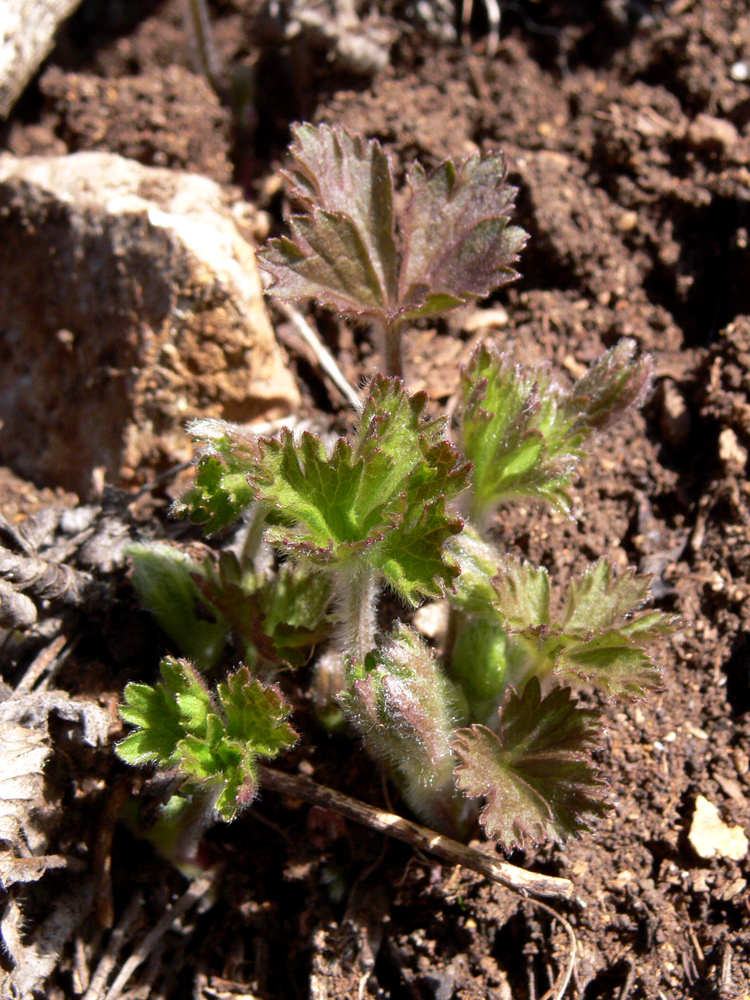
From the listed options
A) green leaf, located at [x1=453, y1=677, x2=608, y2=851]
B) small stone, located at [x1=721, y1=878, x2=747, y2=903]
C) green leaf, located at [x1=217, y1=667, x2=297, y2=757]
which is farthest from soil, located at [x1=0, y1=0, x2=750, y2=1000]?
green leaf, located at [x1=217, y1=667, x2=297, y2=757]

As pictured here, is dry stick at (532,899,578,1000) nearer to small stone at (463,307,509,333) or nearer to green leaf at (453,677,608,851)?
green leaf at (453,677,608,851)

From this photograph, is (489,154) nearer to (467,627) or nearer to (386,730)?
(467,627)

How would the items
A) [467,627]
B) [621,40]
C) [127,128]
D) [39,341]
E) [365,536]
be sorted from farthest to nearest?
[621,40] → [127,128] → [39,341] → [467,627] → [365,536]

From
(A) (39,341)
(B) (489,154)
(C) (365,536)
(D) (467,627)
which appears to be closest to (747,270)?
(B) (489,154)

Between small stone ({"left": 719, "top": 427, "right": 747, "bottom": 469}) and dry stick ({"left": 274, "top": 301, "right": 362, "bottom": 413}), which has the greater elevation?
dry stick ({"left": 274, "top": 301, "right": 362, "bottom": 413})

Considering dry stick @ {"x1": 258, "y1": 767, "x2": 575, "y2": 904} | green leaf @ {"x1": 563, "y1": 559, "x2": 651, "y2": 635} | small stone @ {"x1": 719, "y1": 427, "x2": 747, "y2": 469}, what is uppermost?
small stone @ {"x1": 719, "y1": 427, "x2": 747, "y2": 469}

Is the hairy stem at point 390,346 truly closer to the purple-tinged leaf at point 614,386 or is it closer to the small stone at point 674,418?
→ the purple-tinged leaf at point 614,386

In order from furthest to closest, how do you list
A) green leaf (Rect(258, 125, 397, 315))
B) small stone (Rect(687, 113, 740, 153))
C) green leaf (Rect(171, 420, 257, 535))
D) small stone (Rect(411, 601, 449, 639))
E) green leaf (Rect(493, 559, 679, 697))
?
1. small stone (Rect(687, 113, 740, 153))
2. small stone (Rect(411, 601, 449, 639))
3. green leaf (Rect(258, 125, 397, 315))
4. green leaf (Rect(493, 559, 679, 697))
5. green leaf (Rect(171, 420, 257, 535))

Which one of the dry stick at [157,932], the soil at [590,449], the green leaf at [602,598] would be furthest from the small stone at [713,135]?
the dry stick at [157,932]
